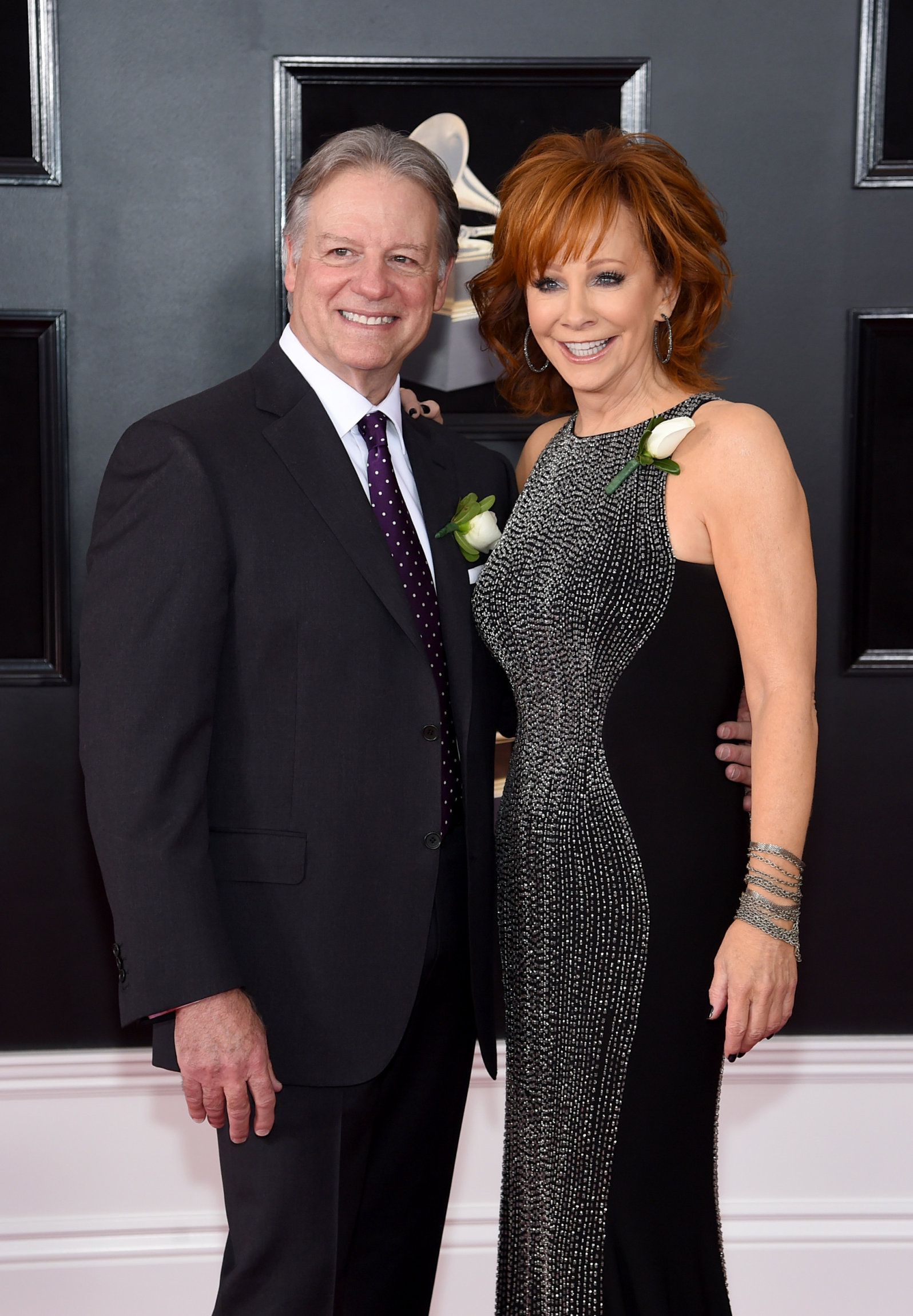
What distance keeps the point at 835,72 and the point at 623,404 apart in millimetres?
1154

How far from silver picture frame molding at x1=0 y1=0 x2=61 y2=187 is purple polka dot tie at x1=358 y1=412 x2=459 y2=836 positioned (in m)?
1.13

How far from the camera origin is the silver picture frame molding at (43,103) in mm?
2314

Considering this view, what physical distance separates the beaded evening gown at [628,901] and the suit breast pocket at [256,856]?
15.4 inches

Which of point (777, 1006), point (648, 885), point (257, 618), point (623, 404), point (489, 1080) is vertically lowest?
point (489, 1080)

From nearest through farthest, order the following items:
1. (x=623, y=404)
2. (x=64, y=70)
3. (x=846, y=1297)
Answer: (x=623, y=404), (x=64, y=70), (x=846, y=1297)

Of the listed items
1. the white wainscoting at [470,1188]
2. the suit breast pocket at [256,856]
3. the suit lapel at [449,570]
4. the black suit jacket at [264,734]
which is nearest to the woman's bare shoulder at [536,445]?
the suit lapel at [449,570]

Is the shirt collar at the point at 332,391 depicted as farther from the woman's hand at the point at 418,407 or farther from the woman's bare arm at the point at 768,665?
the woman's bare arm at the point at 768,665

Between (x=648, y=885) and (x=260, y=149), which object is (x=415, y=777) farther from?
(x=260, y=149)

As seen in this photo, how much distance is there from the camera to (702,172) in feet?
7.99

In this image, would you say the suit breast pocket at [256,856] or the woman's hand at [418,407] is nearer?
the suit breast pocket at [256,856]

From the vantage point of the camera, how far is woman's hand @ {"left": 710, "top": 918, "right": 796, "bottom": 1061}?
1.61 m

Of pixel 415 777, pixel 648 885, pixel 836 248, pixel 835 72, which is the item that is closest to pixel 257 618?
pixel 415 777

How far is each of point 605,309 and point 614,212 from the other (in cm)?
Answer: 15

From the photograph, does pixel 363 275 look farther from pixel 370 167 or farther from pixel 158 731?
pixel 158 731
